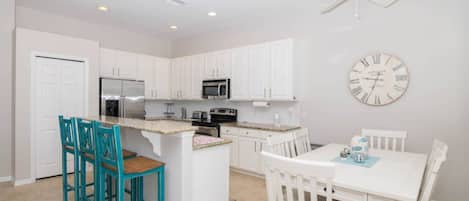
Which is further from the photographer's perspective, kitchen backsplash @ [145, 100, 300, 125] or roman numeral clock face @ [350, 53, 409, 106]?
kitchen backsplash @ [145, 100, 300, 125]

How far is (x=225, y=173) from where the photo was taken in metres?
2.55

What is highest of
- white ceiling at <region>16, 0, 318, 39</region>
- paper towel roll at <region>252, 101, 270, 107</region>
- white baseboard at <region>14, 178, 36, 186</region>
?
white ceiling at <region>16, 0, 318, 39</region>

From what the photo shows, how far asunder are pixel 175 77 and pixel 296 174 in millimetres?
4797

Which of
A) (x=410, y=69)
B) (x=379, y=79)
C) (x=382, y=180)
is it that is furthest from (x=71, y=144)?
(x=410, y=69)

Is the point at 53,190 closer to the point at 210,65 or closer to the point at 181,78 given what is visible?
the point at 181,78

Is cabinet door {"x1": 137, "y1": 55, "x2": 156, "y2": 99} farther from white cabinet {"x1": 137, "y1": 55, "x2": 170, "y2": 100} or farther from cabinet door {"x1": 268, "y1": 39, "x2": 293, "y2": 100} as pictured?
cabinet door {"x1": 268, "y1": 39, "x2": 293, "y2": 100}

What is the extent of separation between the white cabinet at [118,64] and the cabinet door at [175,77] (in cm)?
90

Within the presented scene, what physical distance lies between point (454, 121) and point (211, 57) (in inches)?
152

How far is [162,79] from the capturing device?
5660 millimetres

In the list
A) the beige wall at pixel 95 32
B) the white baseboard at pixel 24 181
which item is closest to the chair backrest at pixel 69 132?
the white baseboard at pixel 24 181

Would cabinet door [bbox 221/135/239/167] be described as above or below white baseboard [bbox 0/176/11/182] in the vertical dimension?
above

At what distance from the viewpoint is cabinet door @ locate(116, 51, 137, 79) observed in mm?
4879

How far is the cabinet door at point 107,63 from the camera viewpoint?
4.62 meters

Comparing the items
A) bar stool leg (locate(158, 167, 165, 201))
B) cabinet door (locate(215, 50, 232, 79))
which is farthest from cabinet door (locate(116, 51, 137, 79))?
bar stool leg (locate(158, 167, 165, 201))
